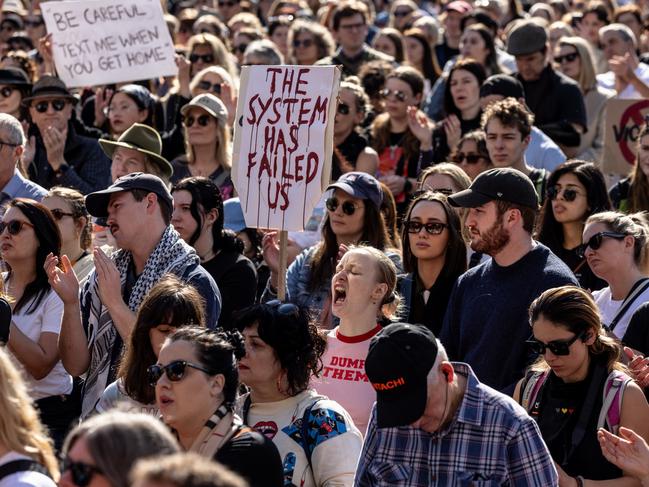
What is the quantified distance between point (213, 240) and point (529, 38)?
13.7 feet

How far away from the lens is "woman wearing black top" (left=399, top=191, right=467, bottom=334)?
7.04 metres

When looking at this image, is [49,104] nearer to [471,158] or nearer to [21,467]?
[471,158]

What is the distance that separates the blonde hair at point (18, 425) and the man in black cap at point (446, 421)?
42.7 inches

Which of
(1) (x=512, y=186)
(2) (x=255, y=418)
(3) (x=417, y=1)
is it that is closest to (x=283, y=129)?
(1) (x=512, y=186)

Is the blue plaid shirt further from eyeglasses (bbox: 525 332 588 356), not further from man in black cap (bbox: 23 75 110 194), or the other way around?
man in black cap (bbox: 23 75 110 194)

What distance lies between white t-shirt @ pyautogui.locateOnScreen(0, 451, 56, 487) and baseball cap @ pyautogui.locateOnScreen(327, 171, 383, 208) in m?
3.73

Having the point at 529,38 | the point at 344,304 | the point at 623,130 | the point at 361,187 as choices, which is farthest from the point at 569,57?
the point at 344,304

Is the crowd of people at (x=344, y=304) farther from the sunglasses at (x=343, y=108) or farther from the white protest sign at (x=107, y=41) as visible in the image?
the white protest sign at (x=107, y=41)

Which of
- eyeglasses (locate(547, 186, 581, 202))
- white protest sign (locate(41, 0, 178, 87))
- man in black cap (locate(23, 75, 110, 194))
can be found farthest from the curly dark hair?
white protest sign (locate(41, 0, 178, 87))

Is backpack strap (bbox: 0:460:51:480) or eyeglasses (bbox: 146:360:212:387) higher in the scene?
eyeglasses (bbox: 146:360:212:387)

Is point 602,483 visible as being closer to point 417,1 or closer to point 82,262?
point 82,262

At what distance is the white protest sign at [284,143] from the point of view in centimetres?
715

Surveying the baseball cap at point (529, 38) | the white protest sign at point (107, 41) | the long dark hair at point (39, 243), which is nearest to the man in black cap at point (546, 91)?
the baseball cap at point (529, 38)

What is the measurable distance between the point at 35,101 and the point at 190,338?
5754 millimetres
